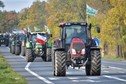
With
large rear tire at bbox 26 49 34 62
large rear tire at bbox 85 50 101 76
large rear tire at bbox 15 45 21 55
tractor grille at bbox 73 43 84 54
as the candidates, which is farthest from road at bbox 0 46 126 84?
large rear tire at bbox 15 45 21 55

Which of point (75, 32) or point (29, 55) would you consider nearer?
point (75, 32)

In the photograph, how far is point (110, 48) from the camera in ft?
279

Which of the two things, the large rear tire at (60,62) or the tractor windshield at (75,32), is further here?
the tractor windshield at (75,32)

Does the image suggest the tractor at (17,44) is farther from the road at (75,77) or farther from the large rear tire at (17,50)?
the road at (75,77)

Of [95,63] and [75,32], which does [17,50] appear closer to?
[75,32]

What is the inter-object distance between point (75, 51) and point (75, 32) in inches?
49.4

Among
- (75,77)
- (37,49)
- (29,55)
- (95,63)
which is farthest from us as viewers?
(37,49)

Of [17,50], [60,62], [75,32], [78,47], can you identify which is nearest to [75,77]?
[60,62]

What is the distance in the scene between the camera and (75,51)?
2967 centimetres

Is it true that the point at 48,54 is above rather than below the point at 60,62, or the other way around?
above

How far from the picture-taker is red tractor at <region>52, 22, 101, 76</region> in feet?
95.9

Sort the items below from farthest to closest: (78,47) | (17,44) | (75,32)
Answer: (17,44)
(75,32)
(78,47)

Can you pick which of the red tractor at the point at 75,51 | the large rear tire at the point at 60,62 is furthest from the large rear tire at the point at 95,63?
the large rear tire at the point at 60,62

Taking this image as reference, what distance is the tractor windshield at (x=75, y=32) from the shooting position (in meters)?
30.5
